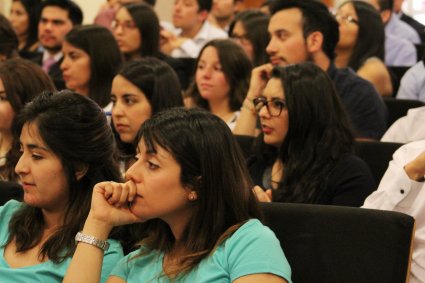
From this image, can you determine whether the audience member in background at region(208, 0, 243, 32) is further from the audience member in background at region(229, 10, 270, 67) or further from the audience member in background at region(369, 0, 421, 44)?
the audience member in background at region(229, 10, 270, 67)

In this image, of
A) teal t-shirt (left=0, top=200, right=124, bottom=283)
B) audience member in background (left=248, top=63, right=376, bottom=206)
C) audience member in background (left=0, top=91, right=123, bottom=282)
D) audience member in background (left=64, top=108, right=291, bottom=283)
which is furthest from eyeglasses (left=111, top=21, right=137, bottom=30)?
audience member in background (left=64, top=108, right=291, bottom=283)

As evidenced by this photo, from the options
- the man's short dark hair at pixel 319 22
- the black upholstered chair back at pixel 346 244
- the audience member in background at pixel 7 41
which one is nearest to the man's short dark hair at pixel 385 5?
the man's short dark hair at pixel 319 22

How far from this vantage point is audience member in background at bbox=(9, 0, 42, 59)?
250 inches

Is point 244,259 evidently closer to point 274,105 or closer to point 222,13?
point 274,105

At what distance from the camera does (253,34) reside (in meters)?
4.75

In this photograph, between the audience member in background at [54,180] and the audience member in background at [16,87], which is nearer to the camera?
the audience member in background at [54,180]

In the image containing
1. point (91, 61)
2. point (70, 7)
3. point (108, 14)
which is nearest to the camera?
point (91, 61)

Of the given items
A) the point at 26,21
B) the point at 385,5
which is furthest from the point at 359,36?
the point at 26,21

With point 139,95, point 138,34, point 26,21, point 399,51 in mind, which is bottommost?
point 26,21

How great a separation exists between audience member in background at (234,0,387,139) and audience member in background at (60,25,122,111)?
869 millimetres

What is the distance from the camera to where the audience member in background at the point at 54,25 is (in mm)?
→ 5660

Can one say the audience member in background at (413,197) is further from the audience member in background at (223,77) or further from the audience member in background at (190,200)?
the audience member in background at (223,77)

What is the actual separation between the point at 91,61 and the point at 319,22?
47.6 inches

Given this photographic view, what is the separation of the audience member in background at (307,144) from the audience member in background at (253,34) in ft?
5.71
